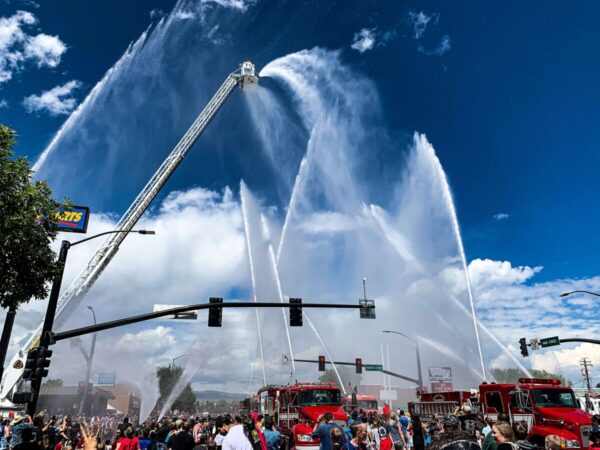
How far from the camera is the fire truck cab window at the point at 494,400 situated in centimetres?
1739

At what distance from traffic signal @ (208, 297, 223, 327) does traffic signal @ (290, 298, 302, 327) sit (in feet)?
10.6

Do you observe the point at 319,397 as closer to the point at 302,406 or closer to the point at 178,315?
the point at 302,406

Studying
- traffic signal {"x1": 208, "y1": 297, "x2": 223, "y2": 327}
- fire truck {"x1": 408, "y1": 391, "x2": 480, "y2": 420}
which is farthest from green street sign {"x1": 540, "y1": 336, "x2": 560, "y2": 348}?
traffic signal {"x1": 208, "y1": 297, "x2": 223, "y2": 327}

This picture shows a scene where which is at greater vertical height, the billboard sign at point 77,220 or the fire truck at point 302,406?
the billboard sign at point 77,220

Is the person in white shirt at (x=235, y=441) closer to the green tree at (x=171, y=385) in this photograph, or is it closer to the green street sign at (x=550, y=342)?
the green street sign at (x=550, y=342)

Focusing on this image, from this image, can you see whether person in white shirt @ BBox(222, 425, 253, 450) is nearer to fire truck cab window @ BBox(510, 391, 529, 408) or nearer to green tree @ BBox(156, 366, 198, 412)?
fire truck cab window @ BBox(510, 391, 529, 408)

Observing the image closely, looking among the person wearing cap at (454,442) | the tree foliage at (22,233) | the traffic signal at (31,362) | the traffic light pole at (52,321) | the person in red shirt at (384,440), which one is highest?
the tree foliage at (22,233)

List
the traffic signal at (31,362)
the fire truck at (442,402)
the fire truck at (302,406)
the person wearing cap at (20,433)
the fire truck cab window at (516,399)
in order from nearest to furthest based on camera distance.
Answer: the person wearing cap at (20,433) < the traffic signal at (31,362) < the fire truck cab window at (516,399) < the fire truck at (302,406) < the fire truck at (442,402)

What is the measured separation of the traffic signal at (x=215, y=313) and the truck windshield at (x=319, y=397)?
5087mm

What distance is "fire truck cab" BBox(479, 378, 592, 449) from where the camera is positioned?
1405 centimetres

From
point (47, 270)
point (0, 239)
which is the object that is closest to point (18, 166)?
point (0, 239)

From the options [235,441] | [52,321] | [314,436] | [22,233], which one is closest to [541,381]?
[314,436]

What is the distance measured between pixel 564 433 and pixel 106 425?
34977 millimetres

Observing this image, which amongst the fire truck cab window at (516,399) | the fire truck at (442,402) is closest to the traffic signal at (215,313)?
the fire truck at (442,402)
